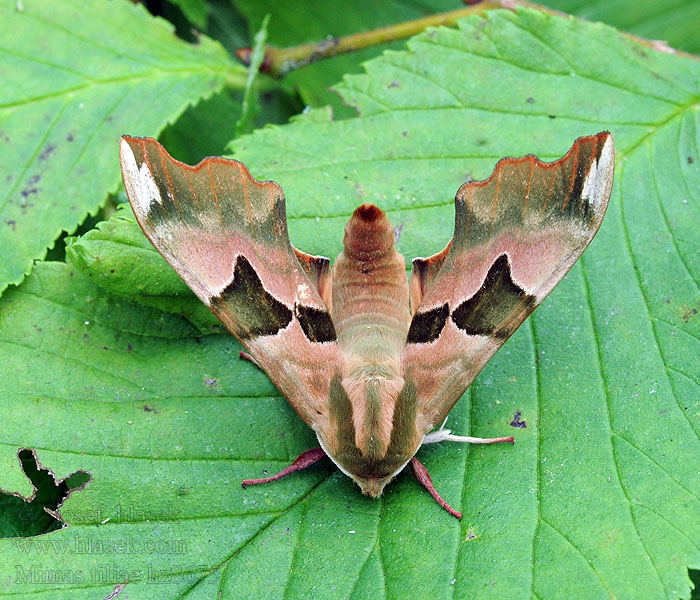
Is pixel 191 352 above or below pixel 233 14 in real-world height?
below

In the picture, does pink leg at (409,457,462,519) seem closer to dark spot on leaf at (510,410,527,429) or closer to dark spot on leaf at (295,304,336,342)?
dark spot on leaf at (510,410,527,429)

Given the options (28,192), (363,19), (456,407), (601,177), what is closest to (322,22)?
(363,19)

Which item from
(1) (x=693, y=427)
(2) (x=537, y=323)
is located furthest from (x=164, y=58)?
(1) (x=693, y=427)

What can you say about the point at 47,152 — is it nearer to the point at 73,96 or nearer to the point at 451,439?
the point at 73,96

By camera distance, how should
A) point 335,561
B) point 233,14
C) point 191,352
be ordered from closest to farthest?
1. point 335,561
2. point 191,352
3. point 233,14

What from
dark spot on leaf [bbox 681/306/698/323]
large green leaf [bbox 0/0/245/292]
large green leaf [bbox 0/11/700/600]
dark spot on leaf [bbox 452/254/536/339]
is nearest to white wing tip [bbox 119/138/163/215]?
large green leaf [bbox 0/11/700/600]

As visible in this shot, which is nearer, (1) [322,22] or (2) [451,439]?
(2) [451,439]

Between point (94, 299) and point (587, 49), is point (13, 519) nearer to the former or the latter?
point (94, 299)

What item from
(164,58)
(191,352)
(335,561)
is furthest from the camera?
(164,58)
